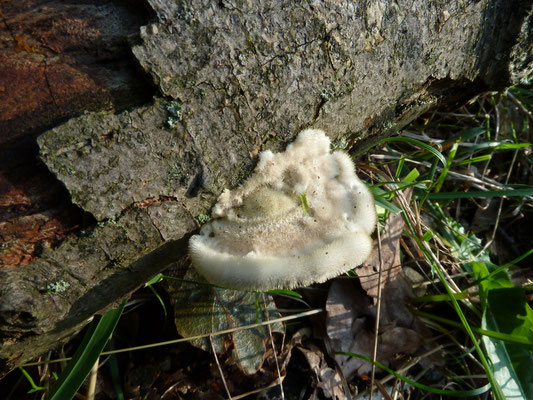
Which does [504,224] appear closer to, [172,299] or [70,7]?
[172,299]

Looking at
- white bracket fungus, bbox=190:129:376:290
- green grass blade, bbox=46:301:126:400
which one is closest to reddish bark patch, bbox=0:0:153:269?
white bracket fungus, bbox=190:129:376:290

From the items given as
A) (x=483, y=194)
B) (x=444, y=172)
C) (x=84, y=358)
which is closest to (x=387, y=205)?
(x=444, y=172)

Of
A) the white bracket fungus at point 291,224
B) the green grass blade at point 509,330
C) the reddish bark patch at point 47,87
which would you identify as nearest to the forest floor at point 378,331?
the green grass blade at point 509,330

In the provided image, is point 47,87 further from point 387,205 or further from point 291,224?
point 387,205

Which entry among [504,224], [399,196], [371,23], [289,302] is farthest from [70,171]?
[504,224]

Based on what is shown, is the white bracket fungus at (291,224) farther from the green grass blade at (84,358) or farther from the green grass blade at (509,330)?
the green grass blade at (509,330)

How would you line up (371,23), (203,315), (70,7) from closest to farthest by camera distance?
(70,7)
(371,23)
(203,315)

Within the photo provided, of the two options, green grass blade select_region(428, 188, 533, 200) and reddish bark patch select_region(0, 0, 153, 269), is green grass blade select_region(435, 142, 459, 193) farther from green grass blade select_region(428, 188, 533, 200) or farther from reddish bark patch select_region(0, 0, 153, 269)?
reddish bark patch select_region(0, 0, 153, 269)
